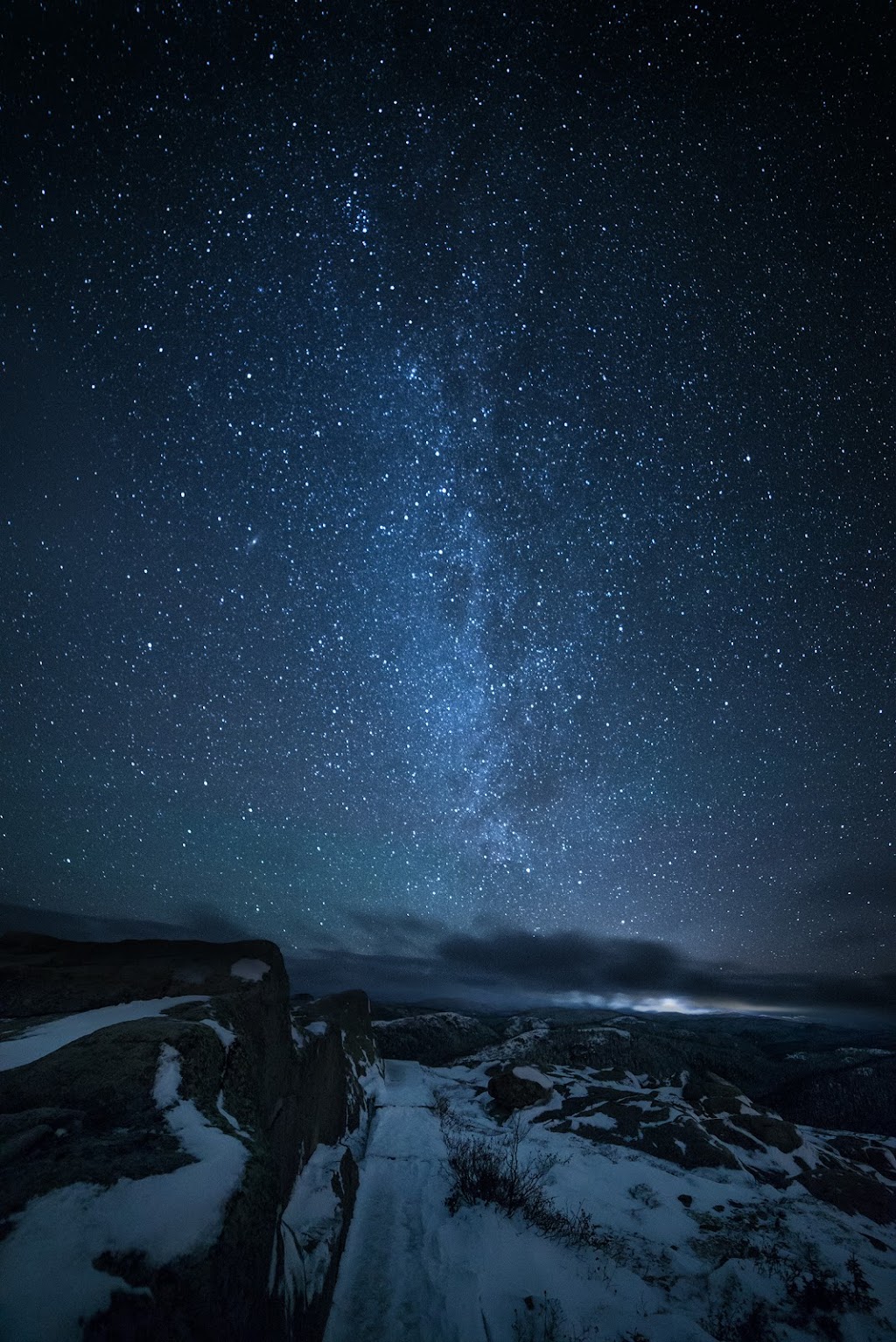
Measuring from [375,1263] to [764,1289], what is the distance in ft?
20.6

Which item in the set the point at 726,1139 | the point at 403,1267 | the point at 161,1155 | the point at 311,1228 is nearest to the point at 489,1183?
the point at 403,1267

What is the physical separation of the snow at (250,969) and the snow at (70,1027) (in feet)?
3.34

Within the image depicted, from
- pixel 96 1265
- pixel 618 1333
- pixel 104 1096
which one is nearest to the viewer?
pixel 96 1265

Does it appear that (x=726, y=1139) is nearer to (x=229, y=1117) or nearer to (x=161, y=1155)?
(x=229, y=1117)

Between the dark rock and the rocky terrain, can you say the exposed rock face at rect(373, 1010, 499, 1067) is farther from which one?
the rocky terrain

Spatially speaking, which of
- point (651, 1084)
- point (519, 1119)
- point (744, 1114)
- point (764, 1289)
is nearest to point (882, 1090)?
point (651, 1084)

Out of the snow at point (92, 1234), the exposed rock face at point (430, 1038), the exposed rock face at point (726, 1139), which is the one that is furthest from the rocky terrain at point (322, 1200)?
the exposed rock face at point (430, 1038)

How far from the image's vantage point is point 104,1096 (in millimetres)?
4777

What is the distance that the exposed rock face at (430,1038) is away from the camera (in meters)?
42.7

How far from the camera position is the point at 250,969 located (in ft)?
31.1

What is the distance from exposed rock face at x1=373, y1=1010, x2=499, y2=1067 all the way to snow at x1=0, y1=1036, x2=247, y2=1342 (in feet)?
145

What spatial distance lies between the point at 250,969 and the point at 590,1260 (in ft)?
23.5

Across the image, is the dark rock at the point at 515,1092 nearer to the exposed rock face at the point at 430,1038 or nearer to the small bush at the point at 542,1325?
the small bush at the point at 542,1325

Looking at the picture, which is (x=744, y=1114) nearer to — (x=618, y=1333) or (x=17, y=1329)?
(x=618, y=1333)
